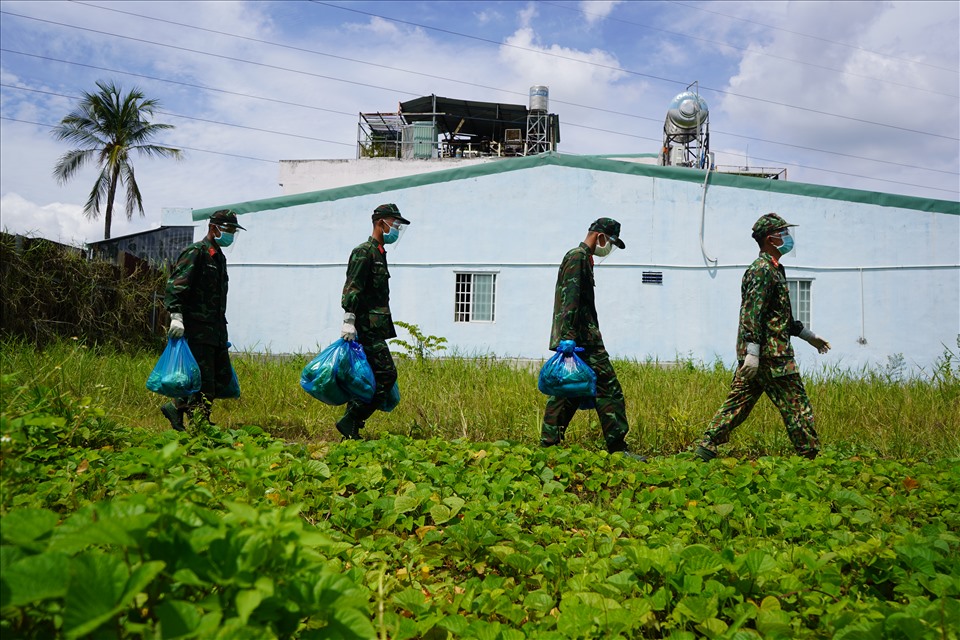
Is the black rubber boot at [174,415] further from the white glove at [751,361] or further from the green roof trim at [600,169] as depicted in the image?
the green roof trim at [600,169]

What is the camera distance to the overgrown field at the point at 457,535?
1253mm

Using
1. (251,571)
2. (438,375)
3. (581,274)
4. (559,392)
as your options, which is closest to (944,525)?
(559,392)

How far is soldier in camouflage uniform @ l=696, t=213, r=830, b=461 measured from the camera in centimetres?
545

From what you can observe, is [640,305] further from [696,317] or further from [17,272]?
[17,272]

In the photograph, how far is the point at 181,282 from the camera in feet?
20.1

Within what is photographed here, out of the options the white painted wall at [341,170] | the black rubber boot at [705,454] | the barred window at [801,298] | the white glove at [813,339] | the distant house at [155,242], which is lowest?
the black rubber boot at [705,454]

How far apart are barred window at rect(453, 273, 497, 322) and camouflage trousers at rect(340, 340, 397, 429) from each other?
9.70m

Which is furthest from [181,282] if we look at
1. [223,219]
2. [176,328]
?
[223,219]

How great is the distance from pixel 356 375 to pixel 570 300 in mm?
2055

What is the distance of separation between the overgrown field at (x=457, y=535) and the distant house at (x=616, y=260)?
8.77 meters

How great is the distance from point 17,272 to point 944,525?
1287 centimetres

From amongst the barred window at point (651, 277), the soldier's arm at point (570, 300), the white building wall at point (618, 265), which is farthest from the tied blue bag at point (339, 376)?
the barred window at point (651, 277)

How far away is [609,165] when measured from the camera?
15.6m

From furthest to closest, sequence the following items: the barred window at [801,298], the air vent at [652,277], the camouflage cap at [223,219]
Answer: the air vent at [652,277], the barred window at [801,298], the camouflage cap at [223,219]
